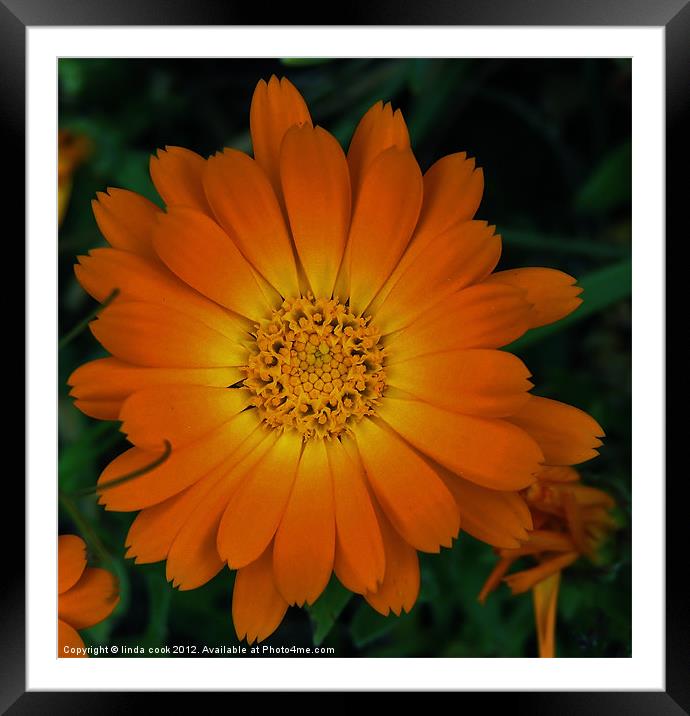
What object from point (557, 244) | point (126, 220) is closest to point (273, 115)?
point (126, 220)

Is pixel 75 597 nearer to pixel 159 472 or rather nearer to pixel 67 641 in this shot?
pixel 67 641

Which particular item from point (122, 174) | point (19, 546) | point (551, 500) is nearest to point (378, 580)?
point (551, 500)

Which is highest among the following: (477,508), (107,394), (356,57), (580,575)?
(356,57)

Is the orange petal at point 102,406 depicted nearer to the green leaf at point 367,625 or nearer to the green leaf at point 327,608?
the green leaf at point 327,608

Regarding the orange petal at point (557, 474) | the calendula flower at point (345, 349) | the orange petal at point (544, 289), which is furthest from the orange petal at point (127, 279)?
the orange petal at point (557, 474)

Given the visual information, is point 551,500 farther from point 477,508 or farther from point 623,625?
point 623,625

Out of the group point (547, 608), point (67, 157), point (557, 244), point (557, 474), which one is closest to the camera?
point (557, 474)

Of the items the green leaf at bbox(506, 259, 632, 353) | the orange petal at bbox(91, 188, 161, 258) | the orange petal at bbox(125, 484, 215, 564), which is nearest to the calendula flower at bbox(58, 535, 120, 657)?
the orange petal at bbox(125, 484, 215, 564)
